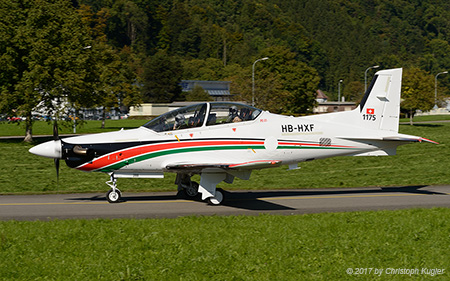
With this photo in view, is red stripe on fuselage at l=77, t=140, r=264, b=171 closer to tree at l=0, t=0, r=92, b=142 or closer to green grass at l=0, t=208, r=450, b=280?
green grass at l=0, t=208, r=450, b=280

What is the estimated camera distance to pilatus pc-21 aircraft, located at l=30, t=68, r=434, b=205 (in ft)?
46.0

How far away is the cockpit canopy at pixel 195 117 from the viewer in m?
14.5

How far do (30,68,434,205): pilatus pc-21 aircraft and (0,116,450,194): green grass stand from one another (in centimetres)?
286

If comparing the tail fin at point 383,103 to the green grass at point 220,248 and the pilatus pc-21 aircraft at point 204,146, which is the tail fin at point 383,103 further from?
the green grass at point 220,248

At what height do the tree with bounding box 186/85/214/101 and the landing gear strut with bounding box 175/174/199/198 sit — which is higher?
the tree with bounding box 186/85/214/101

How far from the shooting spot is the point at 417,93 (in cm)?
6694

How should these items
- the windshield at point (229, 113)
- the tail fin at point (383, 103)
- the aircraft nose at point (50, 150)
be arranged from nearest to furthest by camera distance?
the aircraft nose at point (50, 150) < the windshield at point (229, 113) < the tail fin at point (383, 103)

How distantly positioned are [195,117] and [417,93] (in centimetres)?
5842

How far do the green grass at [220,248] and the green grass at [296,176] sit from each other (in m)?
6.83

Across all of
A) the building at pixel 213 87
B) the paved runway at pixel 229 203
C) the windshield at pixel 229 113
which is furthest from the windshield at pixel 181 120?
the building at pixel 213 87

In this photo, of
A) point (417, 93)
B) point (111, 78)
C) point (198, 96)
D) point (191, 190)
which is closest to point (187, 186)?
point (191, 190)

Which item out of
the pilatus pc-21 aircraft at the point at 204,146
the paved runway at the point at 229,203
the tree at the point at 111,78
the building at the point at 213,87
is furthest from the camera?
the building at the point at 213,87

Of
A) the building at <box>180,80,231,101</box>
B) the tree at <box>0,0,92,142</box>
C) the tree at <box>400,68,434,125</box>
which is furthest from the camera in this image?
the building at <box>180,80,231,101</box>

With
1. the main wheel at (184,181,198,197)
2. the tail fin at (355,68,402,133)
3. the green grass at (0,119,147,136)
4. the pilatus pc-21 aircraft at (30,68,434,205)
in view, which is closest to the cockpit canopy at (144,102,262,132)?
the pilatus pc-21 aircraft at (30,68,434,205)
